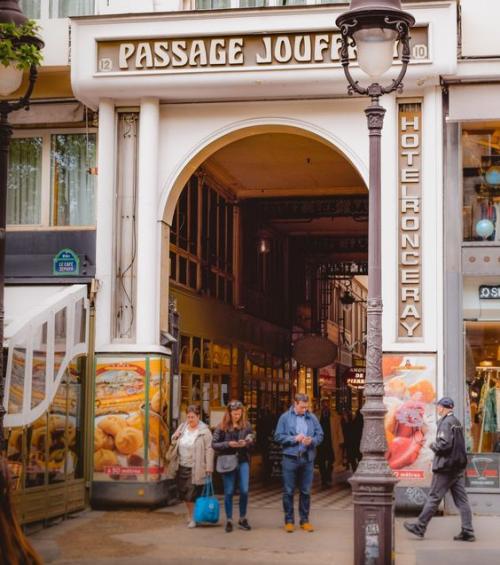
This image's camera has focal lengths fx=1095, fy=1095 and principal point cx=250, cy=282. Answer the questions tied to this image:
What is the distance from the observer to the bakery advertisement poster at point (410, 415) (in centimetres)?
1602

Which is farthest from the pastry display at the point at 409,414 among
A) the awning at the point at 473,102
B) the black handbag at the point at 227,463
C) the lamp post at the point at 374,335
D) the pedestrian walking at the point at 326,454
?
the pedestrian walking at the point at 326,454

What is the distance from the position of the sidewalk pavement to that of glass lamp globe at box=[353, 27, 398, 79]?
5403 mm

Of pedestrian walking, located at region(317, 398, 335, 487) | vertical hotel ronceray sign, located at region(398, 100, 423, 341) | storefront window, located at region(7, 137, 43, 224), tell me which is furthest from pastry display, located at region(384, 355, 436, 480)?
storefront window, located at region(7, 137, 43, 224)

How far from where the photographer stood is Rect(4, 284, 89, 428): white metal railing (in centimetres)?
1398

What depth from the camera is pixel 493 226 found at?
16953 mm

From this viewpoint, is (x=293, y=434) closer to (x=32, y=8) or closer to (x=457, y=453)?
(x=457, y=453)

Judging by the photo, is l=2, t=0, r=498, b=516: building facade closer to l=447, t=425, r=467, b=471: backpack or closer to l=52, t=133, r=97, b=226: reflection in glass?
l=52, t=133, r=97, b=226: reflection in glass

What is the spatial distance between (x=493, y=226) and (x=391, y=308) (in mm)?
2105

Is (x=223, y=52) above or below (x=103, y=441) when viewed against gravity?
above

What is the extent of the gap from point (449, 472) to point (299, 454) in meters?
2.07

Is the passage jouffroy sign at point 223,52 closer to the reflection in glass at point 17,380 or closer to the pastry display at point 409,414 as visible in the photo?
the pastry display at point 409,414

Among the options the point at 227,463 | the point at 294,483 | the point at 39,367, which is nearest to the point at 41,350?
the point at 39,367

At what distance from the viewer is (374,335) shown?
11.1 meters

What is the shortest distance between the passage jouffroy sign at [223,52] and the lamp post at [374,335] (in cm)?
538
